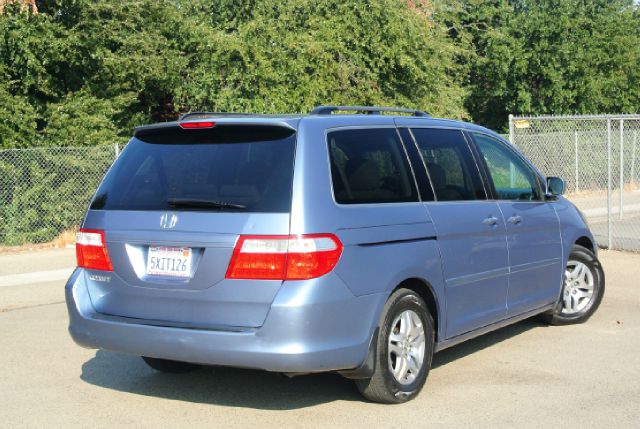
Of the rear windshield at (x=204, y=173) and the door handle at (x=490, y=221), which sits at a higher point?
the rear windshield at (x=204, y=173)

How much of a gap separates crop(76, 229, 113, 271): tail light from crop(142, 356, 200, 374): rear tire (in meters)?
1.04

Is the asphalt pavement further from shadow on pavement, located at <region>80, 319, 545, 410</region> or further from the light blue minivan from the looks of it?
the light blue minivan

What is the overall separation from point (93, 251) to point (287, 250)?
1449 mm

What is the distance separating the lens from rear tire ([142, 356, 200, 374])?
6645 mm

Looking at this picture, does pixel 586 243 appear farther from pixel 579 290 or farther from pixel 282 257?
pixel 282 257

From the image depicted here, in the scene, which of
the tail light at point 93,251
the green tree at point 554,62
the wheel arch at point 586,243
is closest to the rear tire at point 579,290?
the wheel arch at point 586,243

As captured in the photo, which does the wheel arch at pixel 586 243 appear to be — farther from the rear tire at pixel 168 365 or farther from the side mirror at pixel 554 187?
the rear tire at pixel 168 365

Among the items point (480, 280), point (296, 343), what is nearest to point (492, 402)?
point (480, 280)

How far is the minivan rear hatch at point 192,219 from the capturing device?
5.29 metres

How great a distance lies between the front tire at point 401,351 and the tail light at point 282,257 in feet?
2.18

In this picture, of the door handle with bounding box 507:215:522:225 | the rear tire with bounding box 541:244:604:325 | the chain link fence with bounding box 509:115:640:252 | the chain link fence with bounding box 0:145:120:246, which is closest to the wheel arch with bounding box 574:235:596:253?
the rear tire with bounding box 541:244:604:325

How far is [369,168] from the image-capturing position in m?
5.87

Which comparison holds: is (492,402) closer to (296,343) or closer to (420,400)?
(420,400)

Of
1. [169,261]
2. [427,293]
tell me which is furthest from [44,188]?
[427,293]
